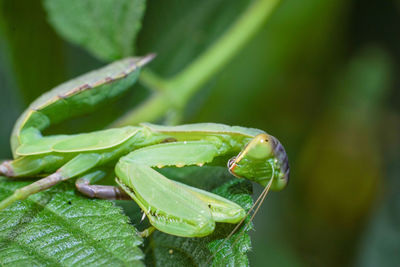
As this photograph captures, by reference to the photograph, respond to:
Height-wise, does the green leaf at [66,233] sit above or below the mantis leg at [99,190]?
below

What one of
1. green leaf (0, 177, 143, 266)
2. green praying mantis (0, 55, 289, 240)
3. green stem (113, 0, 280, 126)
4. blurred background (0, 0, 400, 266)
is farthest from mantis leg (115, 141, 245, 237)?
blurred background (0, 0, 400, 266)

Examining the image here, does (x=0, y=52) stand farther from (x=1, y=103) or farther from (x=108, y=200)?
(x=108, y=200)

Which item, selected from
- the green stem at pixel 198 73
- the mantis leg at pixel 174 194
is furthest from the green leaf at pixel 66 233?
the green stem at pixel 198 73

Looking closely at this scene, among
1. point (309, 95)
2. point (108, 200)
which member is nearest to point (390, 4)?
point (309, 95)

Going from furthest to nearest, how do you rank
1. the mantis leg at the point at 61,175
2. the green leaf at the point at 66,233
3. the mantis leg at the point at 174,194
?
the mantis leg at the point at 61,175 < the mantis leg at the point at 174,194 < the green leaf at the point at 66,233

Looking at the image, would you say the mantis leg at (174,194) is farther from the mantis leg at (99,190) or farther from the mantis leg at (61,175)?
the mantis leg at (61,175)

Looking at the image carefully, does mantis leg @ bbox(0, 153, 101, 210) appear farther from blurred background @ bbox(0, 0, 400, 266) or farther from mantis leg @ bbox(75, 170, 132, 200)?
blurred background @ bbox(0, 0, 400, 266)
